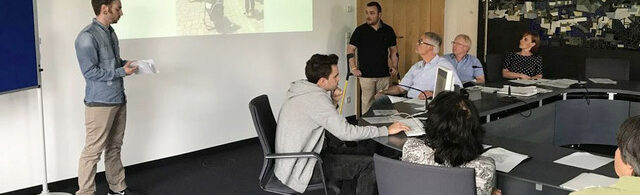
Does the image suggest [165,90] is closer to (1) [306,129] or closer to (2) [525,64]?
(1) [306,129]

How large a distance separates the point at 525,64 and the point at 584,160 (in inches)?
119

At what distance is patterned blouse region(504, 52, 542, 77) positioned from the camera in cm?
556

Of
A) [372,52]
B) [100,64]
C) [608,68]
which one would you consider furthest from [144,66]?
[608,68]

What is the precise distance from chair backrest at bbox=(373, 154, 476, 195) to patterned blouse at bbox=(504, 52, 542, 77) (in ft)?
12.2

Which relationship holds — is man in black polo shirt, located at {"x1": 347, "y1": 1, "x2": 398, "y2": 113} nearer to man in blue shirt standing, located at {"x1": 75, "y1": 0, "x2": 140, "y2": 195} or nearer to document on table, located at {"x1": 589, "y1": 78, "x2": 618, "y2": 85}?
document on table, located at {"x1": 589, "y1": 78, "x2": 618, "y2": 85}

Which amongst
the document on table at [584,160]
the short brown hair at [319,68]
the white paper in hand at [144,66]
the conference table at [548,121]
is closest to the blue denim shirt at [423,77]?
the conference table at [548,121]

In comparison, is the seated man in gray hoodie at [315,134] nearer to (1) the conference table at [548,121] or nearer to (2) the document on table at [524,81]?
(1) the conference table at [548,121]

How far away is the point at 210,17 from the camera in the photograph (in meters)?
5.38

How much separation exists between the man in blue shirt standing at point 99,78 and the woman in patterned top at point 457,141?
90.4 inches

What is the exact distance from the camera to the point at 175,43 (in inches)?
203

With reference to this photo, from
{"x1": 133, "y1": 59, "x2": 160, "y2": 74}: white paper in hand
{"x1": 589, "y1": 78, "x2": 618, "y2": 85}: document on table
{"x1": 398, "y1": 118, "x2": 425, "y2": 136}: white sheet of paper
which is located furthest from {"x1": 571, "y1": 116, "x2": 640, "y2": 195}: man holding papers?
{"x1": 589, "y1": 78, "x2": 618, "y2": 85}: document on table

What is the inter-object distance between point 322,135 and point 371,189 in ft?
1.30

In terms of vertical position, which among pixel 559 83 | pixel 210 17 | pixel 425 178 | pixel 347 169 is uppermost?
pixel 210 17

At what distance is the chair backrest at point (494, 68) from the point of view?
5.86 metres
